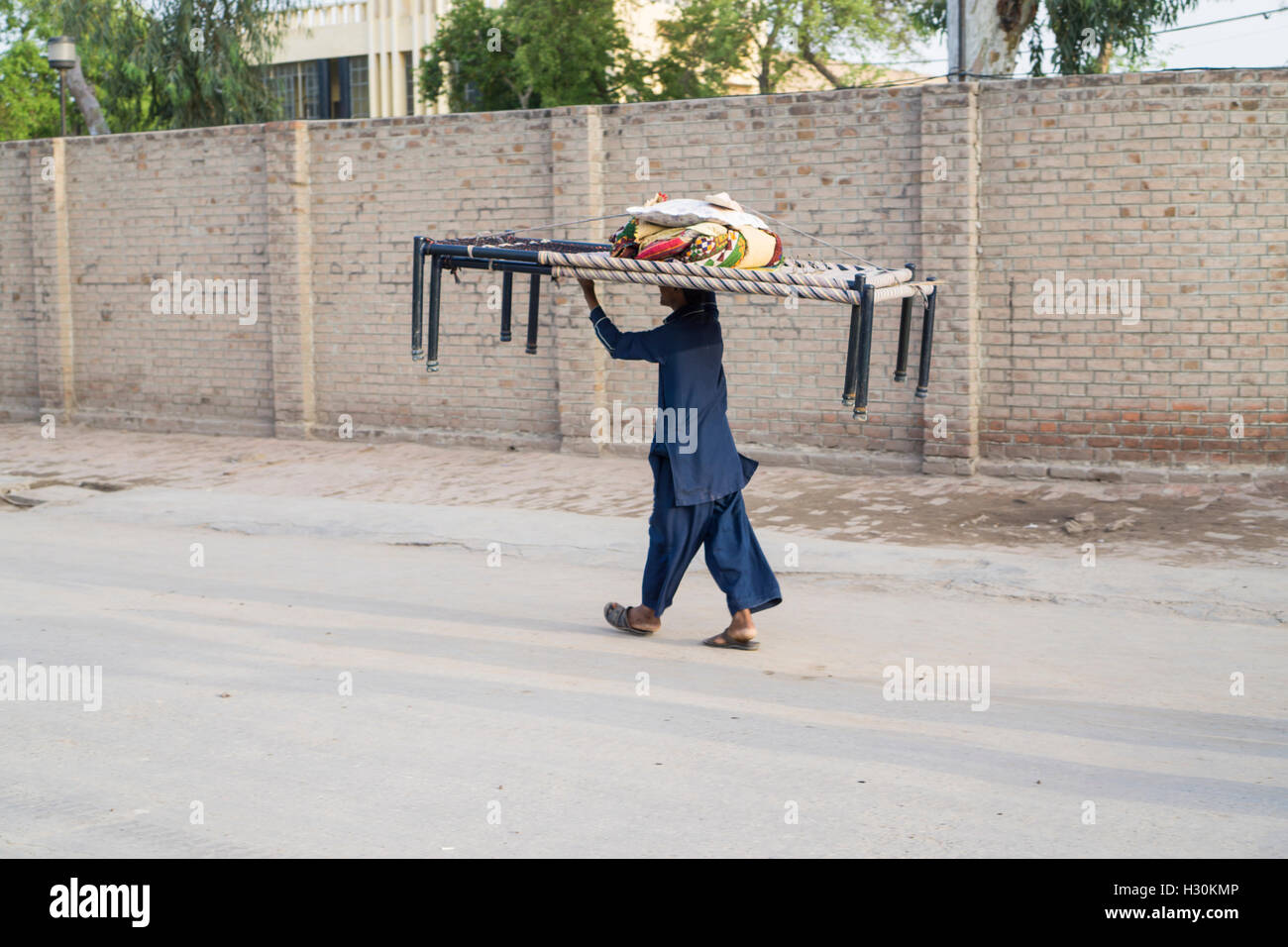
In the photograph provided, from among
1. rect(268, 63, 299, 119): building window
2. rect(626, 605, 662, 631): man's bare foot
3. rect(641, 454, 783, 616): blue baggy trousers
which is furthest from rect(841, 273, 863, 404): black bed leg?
rect(268, 63, 299, 119): building window

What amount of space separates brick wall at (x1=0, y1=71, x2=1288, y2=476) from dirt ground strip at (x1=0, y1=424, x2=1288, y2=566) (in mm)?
312

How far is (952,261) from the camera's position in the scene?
Result: 11.2 meters

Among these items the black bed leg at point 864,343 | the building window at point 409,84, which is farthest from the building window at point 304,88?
the black bed leg at point 864,343

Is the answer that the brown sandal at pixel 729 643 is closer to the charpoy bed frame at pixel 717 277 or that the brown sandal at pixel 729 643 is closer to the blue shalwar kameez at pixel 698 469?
the blue shalwar kameez at pixel 698 469

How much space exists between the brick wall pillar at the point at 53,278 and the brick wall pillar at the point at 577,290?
248 inches

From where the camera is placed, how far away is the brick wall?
1062 cm

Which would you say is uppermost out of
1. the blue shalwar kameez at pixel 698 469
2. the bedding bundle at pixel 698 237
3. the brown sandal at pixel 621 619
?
the bedding bundle at pixel 698 237

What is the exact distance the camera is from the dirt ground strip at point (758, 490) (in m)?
9.45

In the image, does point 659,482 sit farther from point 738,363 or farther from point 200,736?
point 738,363

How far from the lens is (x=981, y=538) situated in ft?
30.8

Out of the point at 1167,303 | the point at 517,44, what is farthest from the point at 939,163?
the point at 517,44

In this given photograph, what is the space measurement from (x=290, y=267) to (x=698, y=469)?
28.3ft

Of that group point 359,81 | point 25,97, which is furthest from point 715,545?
point 359,81

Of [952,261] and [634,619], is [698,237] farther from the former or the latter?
[952,261]
